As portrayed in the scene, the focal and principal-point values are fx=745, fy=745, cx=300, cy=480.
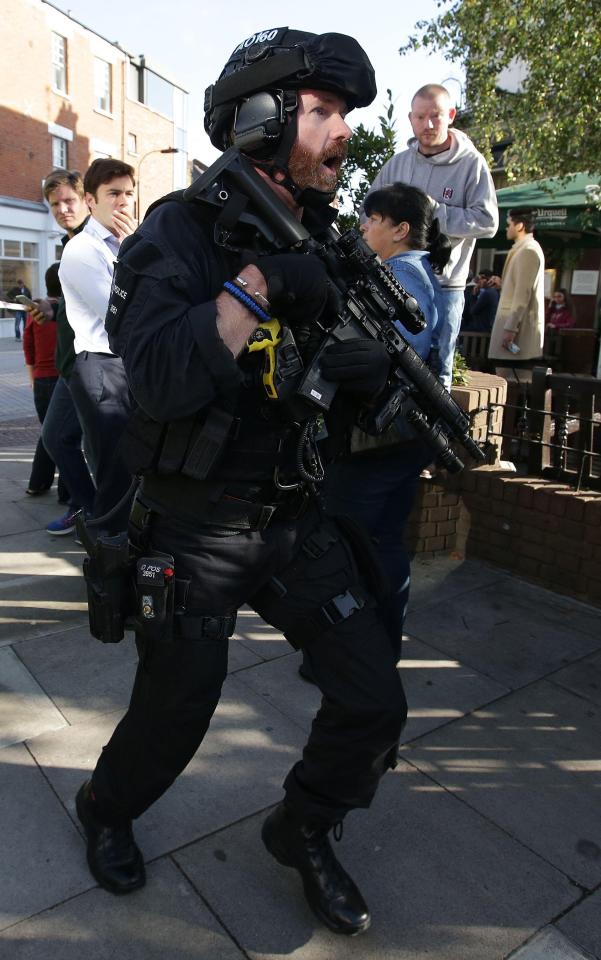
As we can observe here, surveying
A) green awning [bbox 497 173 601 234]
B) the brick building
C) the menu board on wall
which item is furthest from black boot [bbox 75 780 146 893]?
the brick building

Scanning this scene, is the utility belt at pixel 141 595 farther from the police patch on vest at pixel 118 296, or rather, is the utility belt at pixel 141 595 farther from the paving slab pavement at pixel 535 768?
the paving slab pavement at pixel 535 768

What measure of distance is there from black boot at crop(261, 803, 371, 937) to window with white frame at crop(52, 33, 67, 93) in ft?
103

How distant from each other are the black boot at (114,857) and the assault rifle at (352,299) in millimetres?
1333

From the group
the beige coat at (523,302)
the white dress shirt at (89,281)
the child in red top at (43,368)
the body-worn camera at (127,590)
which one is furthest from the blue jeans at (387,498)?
the beige coat at (523,302)

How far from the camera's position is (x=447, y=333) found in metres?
3.31

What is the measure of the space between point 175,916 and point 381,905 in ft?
1.85

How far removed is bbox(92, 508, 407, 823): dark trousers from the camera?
187 centimetres

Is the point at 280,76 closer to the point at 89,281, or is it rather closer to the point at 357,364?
the point at 357,364

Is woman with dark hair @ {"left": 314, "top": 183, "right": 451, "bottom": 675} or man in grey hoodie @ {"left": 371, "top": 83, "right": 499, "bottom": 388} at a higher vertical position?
man in grey hoodie @ {"left": 371, "top": 83, "right": 499, "bottom": 388}

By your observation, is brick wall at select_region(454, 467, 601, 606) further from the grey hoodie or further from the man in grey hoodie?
the grey hoodie

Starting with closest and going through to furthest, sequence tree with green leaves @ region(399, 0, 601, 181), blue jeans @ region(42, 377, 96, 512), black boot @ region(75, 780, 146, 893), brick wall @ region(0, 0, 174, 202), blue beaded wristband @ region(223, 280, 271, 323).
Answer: blue beaded wristband @ region(223, 280, 271, 323) → black boot @ region(75, 780, 146, 893) → blue jeans @ region(42, 377, 96, 512) → tree with green leaves @ region(399, 0, 601, 181) → brick wall @ region(0, 0, 174, 202)

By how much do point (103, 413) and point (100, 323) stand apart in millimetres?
451

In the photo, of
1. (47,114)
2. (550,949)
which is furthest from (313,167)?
(47,114)

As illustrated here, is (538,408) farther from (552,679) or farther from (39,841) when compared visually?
(39,841)
